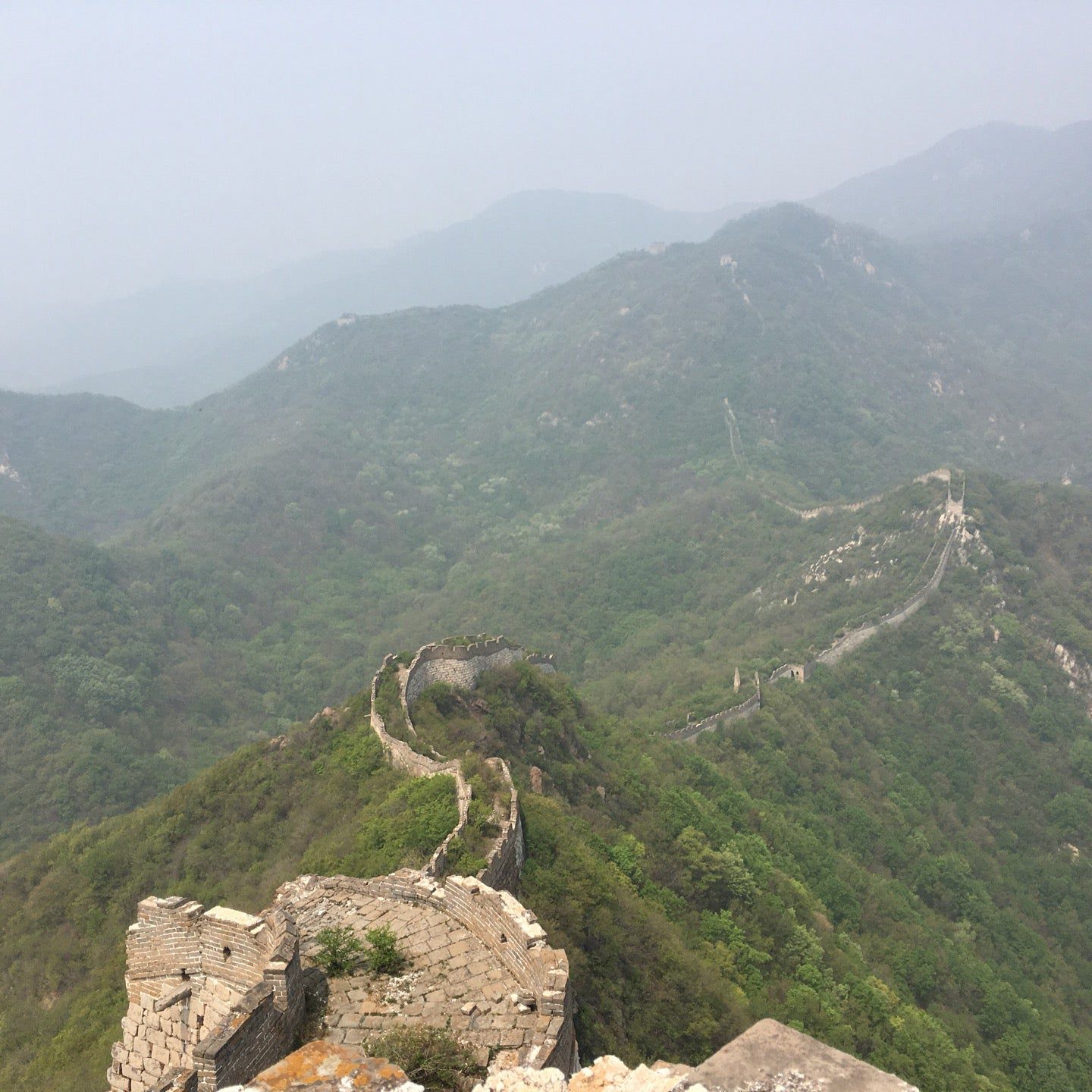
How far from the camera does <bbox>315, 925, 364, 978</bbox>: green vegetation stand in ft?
40.4

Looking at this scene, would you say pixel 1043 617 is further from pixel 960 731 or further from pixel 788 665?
pixel 788 665

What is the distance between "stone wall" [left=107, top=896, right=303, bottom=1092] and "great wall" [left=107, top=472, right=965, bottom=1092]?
19mm

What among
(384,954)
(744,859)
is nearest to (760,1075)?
(384,954)

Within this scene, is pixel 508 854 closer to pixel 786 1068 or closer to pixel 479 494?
pixel 786 1068

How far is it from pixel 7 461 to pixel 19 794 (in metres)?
119

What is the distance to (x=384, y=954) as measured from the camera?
12.7 meters

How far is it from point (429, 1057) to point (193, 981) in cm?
464

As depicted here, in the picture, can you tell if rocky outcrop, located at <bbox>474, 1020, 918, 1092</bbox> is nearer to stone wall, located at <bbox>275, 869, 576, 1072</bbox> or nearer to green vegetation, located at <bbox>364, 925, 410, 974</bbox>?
stone wall, located at <bbox>275, 869, 576, 1072</bbox>

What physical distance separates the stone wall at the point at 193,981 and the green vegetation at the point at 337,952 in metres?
0.86

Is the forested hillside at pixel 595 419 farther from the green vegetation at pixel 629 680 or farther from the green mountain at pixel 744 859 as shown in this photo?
the green mountain at pixel 744 859

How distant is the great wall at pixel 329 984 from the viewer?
997 centimetres

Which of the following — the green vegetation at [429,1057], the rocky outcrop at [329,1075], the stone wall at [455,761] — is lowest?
the stone wall at [455,761]

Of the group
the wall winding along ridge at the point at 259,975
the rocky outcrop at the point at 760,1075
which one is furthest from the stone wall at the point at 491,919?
the rocky outcrop at the point at 760,1075

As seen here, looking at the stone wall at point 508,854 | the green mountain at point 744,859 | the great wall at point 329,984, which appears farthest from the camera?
the green mountain at point 744,859
